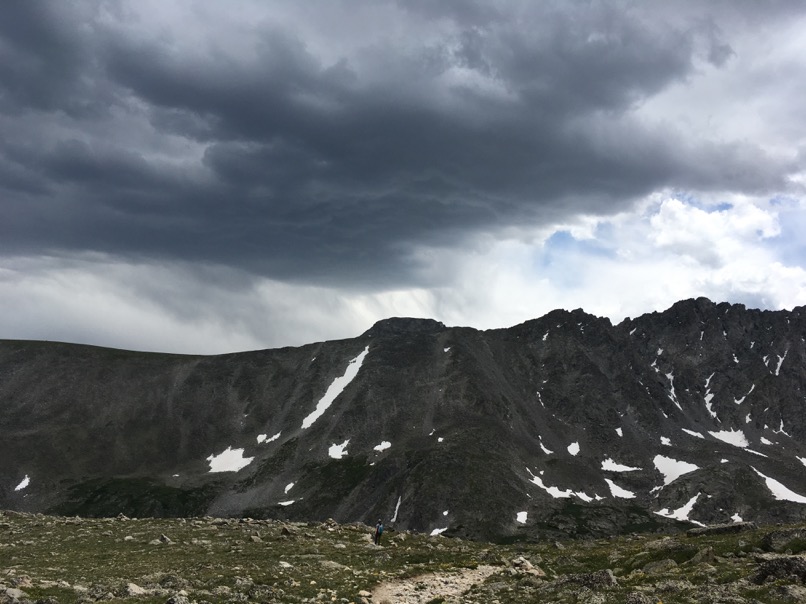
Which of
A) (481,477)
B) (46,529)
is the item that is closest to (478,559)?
(46,529)

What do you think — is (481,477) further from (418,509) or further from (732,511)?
(732,511)

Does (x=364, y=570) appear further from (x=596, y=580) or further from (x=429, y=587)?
(x=596, y=580)

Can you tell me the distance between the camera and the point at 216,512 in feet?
615

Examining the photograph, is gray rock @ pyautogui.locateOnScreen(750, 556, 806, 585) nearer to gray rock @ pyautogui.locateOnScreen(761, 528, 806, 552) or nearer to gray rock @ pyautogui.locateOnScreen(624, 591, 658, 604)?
gray rock @ pyautogui.locateOnScreen(624, 591, 658, 604)

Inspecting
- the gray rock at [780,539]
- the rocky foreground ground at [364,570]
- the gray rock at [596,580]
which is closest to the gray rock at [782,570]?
the rocky foreground ground at [364,570]

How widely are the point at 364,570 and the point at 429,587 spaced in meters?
6.49

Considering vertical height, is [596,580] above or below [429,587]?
above

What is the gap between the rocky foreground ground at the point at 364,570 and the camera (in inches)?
1025

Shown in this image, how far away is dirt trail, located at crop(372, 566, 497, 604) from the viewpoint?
3022 centimetres

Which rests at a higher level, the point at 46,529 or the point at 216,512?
the point at 46,529

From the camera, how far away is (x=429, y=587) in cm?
3288

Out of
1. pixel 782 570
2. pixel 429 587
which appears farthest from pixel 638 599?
pixel 429 587

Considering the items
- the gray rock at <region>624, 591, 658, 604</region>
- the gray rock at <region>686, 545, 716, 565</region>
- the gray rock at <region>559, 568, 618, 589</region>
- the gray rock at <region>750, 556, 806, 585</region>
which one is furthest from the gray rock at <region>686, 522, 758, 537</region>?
the gray rock at <region>624, 591, 658, 604</region>

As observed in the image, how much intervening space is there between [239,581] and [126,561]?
563 inches
